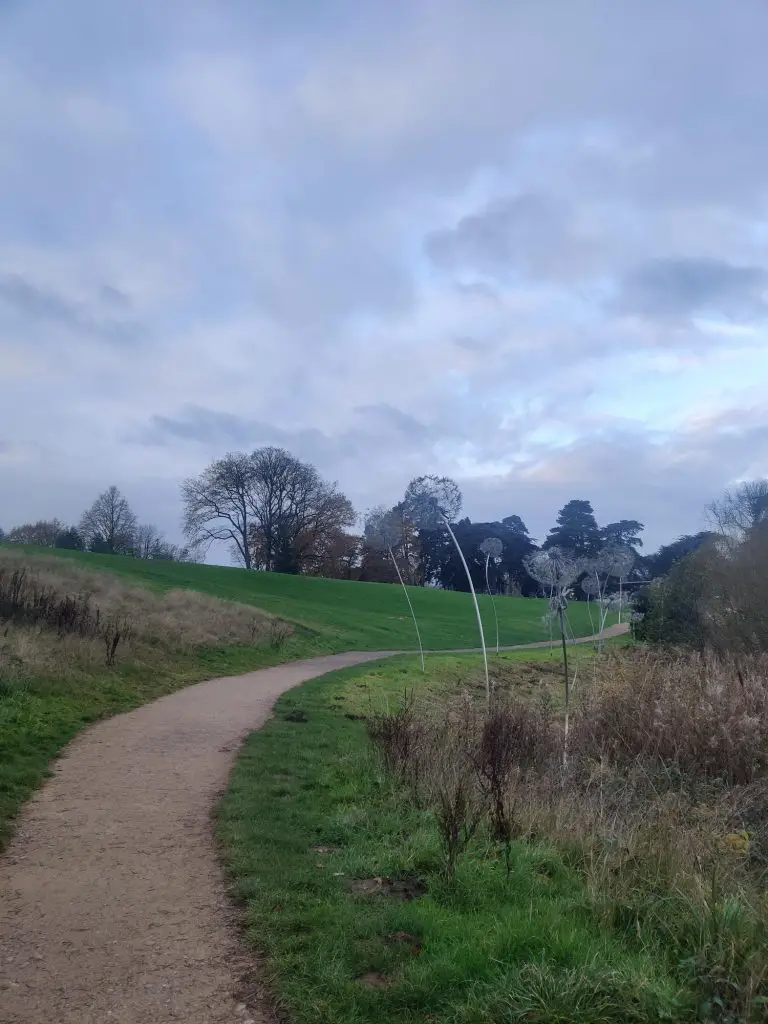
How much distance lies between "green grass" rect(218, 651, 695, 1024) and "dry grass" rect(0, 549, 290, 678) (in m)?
7.01

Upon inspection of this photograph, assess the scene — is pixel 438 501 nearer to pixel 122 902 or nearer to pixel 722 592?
pixel 122 902

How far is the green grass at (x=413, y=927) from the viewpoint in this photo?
360 cm

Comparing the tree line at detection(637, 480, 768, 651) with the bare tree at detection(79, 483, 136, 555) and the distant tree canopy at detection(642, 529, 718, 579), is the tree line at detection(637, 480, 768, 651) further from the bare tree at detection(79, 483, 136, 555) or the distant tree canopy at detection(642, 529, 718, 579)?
the bare tree at detection(79, 483, 136, 555)

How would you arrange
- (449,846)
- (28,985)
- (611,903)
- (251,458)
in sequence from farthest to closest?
(251,458)
(449,846)
(611,903)
(28,985)

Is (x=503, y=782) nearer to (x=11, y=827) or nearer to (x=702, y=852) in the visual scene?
(x=702, y=852)

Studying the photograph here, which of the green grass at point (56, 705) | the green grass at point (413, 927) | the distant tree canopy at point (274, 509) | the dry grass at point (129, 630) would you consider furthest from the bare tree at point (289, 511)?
the green grass at point (413, 927)

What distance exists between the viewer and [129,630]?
1823 cm

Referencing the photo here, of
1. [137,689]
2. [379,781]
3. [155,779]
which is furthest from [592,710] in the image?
[137,689]

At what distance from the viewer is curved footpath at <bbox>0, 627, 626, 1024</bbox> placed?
3.83 m

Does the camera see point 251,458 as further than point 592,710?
Yes

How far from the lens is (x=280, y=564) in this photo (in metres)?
68.0

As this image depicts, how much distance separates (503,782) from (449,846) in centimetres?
149

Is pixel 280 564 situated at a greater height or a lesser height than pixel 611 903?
greater

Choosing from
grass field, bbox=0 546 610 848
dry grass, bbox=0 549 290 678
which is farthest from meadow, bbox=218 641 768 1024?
dry grass, bbox=0 549 290 678
